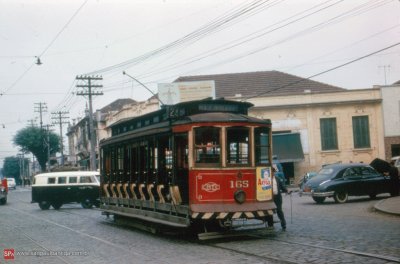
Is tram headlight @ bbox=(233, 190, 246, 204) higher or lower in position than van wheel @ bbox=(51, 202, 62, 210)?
higher

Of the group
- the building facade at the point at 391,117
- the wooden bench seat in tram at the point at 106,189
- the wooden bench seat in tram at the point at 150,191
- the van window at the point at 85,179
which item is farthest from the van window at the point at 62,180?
the building facade at the point at 391,117

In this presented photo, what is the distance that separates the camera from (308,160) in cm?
4097

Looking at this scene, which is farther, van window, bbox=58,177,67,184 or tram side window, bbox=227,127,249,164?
van window, bbox=58,177,67,184

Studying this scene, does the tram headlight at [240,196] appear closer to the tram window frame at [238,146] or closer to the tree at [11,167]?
the tram window frame at [238,146]

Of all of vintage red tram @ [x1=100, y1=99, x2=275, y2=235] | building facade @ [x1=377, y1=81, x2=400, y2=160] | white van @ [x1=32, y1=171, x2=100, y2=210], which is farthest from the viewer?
building facade @ [x1=377, y1=81, x2=400, y2=160]

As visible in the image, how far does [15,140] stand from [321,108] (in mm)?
55827

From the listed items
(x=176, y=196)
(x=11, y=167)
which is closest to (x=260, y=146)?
(x=176, y=196)

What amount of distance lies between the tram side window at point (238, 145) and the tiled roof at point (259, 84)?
31.3 m

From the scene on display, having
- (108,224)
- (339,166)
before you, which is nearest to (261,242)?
(108,224)

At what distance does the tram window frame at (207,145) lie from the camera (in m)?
11.8

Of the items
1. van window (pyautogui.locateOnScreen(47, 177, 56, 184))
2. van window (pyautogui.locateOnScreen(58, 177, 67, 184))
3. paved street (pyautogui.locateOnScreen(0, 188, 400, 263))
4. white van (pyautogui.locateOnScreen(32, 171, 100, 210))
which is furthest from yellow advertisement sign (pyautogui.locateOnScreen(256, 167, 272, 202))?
van window (pyautogui.locateOnScreen(47, 177, 56, 184))

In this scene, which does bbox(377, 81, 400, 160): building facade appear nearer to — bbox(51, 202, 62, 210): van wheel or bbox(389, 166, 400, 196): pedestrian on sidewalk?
bbox(389, 166, 400, 196): pedestrian on sidewalk

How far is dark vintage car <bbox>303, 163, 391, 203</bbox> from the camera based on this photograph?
21.3 meters

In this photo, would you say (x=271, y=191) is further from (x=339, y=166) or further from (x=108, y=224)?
(x=339, y=166)
